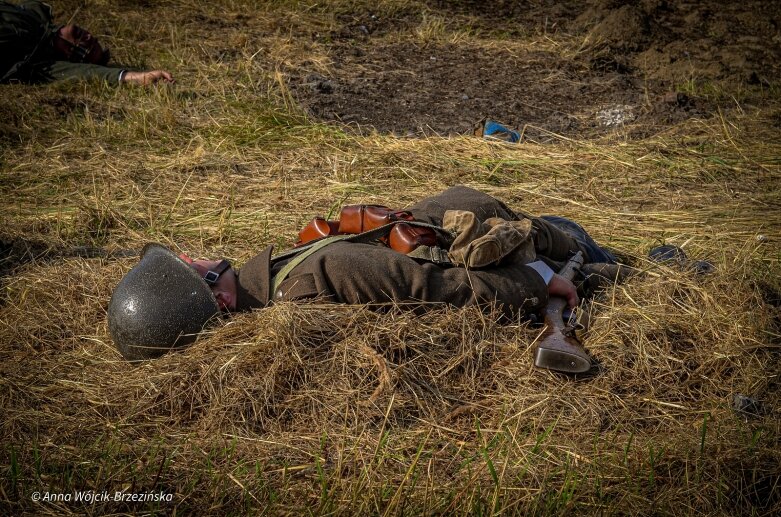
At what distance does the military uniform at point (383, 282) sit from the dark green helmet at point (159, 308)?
0.28 m

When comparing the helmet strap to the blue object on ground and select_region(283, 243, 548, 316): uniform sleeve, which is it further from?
the blue object on ground

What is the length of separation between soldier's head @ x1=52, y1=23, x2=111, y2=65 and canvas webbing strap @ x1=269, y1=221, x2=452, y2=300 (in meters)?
5.33

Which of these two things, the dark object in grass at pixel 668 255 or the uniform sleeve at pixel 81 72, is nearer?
the dark object in grass at pixel 668 255

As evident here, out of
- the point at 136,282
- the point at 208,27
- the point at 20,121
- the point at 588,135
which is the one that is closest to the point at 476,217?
the point at 136,282

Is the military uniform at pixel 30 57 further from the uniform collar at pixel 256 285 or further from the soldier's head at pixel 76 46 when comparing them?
the uniform collar at pixel 256 285

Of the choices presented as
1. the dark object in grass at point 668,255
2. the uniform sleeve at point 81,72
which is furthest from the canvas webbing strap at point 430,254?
the uniform sleeve at point 81,72

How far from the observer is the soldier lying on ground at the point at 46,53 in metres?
7.93

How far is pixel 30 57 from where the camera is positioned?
8.06 meters

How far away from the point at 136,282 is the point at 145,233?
5.50 feet

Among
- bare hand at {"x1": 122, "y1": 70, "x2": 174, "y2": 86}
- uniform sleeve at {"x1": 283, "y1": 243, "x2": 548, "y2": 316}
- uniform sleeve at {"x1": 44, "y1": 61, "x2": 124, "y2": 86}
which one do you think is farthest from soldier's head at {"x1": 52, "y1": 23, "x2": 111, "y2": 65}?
uniform sleeve at {"x1": 283, "y1": 243, "x2": 548, "y2": 316}

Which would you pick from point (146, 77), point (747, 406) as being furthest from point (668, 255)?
point (146, 77)

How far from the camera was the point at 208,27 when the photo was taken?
959 cm

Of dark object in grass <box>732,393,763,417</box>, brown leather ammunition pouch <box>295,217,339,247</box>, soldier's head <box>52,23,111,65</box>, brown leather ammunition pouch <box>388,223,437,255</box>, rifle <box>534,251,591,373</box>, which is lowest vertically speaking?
dark object in grass <box>732,393,763,417</box>

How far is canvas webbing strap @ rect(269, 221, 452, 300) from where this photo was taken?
3875 mm
